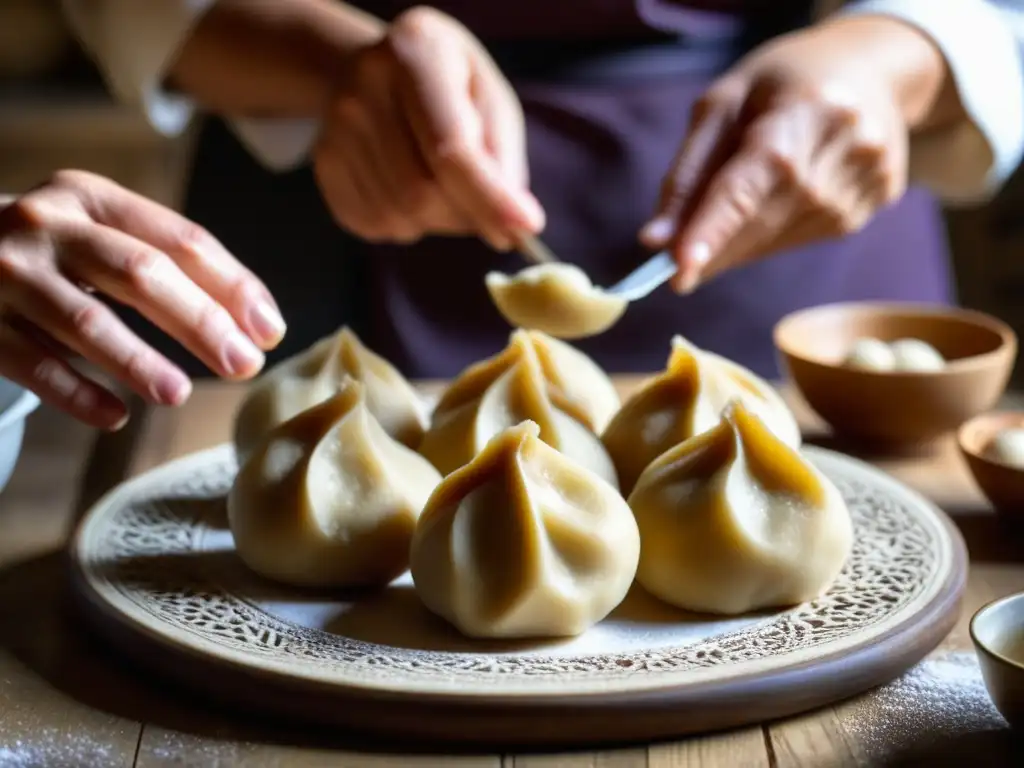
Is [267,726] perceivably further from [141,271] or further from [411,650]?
[141,271]

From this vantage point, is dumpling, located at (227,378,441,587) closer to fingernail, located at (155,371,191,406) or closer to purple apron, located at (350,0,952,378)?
fingernail, located at (155,371,191,406)

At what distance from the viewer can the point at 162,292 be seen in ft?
2.76

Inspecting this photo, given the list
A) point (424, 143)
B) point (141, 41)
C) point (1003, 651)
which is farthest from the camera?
point (141, 41)

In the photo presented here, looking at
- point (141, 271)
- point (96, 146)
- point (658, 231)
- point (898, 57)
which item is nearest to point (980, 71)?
point (898, 57)

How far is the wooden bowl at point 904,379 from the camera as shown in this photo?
1153 mm

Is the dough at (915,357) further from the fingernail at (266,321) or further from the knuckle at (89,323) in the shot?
the knuckle at (89,323)

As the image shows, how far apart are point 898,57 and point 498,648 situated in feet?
2.62

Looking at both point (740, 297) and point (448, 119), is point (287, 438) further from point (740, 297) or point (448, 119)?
point (740, 297)

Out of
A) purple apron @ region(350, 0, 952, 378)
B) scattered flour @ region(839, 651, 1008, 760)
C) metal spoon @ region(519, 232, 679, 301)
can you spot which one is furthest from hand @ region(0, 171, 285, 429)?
purple apron @ region(350, 0, 952, 378)

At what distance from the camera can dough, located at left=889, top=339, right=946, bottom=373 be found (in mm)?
1220

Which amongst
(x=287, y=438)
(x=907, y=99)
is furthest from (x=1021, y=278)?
(x=287, y=438)

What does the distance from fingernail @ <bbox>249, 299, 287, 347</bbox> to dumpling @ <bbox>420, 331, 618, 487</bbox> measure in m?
0.17

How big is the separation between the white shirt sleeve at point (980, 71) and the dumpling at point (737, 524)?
665mm

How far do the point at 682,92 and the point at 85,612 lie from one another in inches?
37.2
